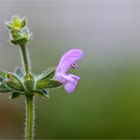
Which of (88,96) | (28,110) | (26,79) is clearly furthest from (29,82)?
(88,96)

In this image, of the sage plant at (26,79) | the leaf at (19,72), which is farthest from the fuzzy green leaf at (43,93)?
the leaf at (19,72)

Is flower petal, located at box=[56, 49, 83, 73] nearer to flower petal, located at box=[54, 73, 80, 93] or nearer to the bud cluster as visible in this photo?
flower petal, located at box=[54, 73, 80, 93]

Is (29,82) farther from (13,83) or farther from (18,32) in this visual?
(18,32)

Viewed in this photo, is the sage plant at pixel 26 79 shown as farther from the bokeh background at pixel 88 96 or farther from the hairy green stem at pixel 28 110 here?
the bokeh background at pixel 88 96

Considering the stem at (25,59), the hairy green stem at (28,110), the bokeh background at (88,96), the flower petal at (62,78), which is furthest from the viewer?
the bokeh background at (88,96)

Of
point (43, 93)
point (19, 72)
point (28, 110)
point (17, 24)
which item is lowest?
point (28, 110)

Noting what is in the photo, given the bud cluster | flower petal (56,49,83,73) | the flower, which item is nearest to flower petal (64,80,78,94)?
the flower

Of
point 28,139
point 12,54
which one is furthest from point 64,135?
point 28,139

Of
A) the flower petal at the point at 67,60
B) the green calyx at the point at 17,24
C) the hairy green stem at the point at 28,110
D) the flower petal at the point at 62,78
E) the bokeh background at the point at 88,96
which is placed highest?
the bokeh background at the point at 88,96

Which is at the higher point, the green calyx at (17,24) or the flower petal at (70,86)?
the green calyx at (17,24)

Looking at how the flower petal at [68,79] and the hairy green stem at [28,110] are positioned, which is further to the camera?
the flower petal at [68,79]
